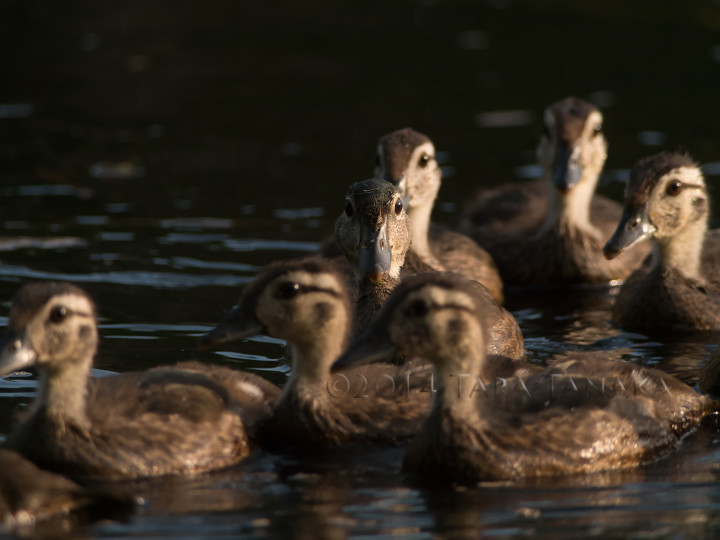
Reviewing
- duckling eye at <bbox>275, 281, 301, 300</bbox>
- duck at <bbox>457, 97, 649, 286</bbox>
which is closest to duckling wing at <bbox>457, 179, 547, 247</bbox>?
duck at <bbox>457, 97, 649, 286</bbox>

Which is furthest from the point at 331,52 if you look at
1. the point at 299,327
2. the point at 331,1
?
the point at 299,327

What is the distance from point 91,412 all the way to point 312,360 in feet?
4.68

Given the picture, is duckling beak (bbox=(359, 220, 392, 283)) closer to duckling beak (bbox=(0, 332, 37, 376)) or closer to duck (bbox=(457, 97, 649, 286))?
duckling beak (bbox=(0, 332, 37, 376))

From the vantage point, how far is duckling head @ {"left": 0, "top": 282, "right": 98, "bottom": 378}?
8.00 metres

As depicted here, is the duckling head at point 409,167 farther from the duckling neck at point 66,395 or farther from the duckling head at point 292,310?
the duckling neck at point 66,395

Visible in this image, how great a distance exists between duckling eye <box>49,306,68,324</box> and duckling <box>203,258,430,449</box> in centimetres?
94

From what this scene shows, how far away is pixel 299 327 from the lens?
8672 millimetres

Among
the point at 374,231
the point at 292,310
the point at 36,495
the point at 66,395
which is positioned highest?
the point at 374,231

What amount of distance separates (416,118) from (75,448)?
40.2 feet

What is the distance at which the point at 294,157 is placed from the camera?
58.9 feet

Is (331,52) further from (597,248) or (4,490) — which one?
(4,490)

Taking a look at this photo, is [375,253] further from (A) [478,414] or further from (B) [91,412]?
(B) [91,412]

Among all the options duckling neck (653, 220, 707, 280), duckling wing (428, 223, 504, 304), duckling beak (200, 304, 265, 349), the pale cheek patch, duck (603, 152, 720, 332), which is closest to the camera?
duckling beak (200, 304, 265, 349)

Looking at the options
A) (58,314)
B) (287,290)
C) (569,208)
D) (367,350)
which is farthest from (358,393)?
(569,208)
